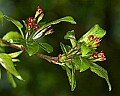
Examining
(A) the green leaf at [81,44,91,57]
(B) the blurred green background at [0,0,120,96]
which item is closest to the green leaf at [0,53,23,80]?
(A) the green leaf at [81,44,91,57]

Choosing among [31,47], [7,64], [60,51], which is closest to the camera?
[31,47]

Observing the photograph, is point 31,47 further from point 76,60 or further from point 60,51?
point 60,51

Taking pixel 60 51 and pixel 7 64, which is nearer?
pixel 7 64

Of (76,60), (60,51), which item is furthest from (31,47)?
(60,51)

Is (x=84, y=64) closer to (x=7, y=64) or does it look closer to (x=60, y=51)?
(x=7, y=64)

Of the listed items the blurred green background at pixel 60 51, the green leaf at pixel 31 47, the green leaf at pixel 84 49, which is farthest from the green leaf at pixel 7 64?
the blurred green background at pixel 60 51

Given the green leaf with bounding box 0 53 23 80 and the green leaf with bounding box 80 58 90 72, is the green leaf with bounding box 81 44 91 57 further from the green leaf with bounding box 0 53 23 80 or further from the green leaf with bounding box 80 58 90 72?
the green leaf with bounding box 0 53 23 80

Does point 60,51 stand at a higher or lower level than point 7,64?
lower

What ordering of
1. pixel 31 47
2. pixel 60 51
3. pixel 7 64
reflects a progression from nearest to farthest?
pixel 31 47
pixel 7 64
pixel 60 51

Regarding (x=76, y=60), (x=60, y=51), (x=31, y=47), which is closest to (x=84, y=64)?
(x=76, y=60)
